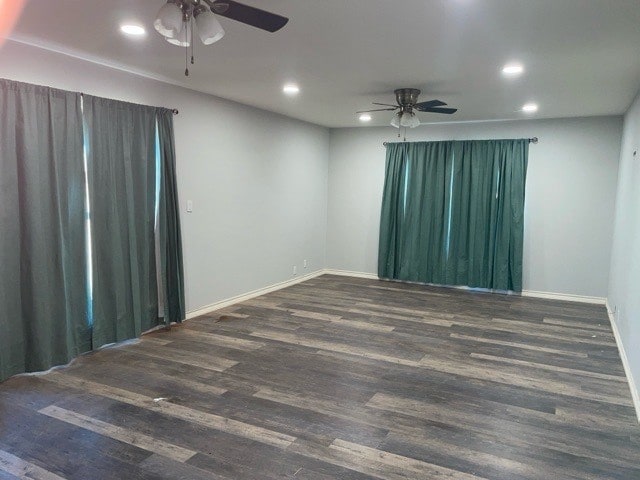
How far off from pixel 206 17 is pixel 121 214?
2492 millimetres

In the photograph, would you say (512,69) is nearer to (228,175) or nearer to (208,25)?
Result: (208,25)

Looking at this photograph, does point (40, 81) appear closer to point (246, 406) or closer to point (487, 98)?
point (246, 406)

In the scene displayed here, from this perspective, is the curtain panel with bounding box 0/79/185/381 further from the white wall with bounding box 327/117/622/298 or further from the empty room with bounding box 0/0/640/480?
the white wall with bounding box 327/117/622/298

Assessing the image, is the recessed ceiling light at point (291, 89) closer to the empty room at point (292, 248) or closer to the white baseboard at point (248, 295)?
the empty room at point (292, 248)

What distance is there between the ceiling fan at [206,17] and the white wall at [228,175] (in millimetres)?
1941

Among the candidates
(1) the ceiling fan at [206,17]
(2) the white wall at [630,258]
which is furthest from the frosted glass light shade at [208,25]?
(2) the white wall at [630,258]

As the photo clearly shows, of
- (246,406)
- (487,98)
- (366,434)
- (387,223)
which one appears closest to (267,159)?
(387,223)

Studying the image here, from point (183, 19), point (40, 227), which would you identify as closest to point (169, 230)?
point (40, 227)

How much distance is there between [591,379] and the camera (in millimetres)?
3639

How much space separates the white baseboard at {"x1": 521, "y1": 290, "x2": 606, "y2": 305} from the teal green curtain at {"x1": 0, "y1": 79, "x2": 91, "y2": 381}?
5.71 metres

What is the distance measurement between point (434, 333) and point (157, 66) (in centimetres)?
368

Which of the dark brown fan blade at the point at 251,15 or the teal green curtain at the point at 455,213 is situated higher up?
the dark brown fan blade at the point at 251,15

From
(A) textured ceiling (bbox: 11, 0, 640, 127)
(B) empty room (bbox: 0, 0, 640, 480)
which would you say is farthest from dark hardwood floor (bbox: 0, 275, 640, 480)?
(A) textured ceiling (bbox: 11, 0, 640, 127)

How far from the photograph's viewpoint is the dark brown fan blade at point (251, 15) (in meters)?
2.03
